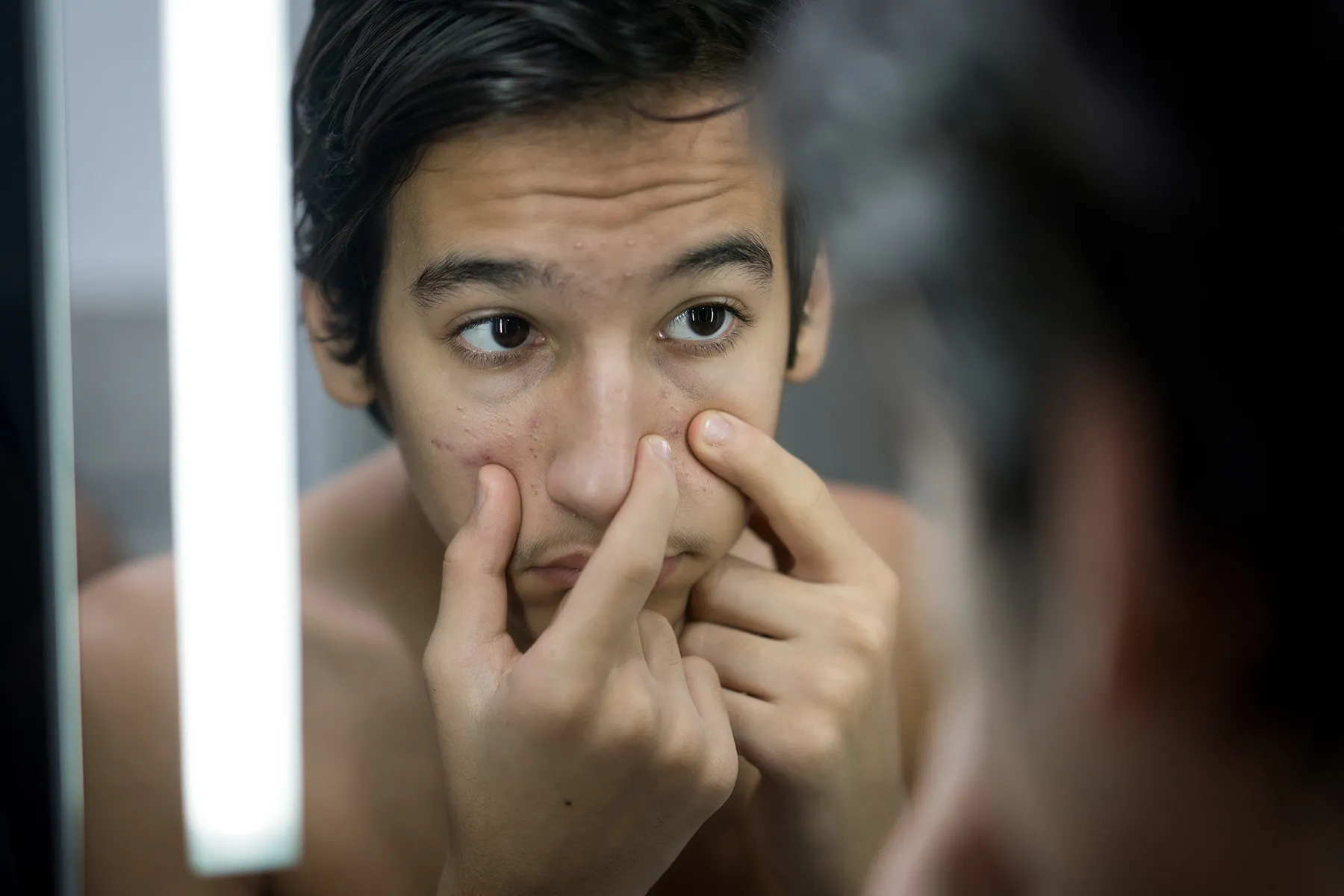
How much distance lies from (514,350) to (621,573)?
167 mm

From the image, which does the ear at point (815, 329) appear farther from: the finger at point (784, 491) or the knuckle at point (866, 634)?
the knuckle at point (866, 634)

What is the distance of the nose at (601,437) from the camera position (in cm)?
68

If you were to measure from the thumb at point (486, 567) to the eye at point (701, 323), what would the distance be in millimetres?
151

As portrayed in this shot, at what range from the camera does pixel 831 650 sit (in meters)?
0.73

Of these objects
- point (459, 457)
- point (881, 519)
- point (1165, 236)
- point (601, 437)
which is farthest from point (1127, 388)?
point (459, 457)

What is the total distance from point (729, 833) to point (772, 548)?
0.21 m

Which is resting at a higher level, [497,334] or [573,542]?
[497,334]

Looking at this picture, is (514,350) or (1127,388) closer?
(1127,388)

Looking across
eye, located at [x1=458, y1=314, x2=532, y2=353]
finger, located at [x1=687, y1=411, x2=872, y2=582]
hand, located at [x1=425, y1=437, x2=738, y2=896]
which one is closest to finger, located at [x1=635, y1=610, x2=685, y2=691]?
hand, located at [x1=425, y1=437, x2=738, y2=896]

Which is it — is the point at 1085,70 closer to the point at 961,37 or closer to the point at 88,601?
the point at 961,37

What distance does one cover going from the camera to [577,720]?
26.7 inches

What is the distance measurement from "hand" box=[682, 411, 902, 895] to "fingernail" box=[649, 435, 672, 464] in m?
0.04

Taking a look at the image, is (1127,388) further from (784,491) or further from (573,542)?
(573,542)

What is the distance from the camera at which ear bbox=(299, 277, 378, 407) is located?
74cm
